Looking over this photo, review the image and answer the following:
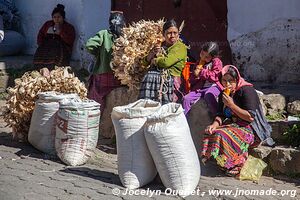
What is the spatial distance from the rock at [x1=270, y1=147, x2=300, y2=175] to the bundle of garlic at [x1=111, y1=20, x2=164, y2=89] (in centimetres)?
173

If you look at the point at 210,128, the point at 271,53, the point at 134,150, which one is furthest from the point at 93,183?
the point at 271,53

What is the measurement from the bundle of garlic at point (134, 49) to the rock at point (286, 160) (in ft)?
5.67

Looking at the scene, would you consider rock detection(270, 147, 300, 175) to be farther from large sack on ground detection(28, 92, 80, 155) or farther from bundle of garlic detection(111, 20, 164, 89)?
large sack on ground detection(28, 92, 80, 155)

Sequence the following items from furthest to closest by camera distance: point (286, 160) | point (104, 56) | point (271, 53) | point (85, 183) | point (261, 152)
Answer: point (271, 53) < point (104, 56) < point (261, 152) < point (286, 160) < point (85, 183)

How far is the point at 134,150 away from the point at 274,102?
2.11m

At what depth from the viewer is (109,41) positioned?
6652 millimetres

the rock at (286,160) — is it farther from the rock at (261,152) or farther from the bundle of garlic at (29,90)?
the bundle of garlic at (29,90)

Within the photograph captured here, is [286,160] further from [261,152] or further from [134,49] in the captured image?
[134,49]

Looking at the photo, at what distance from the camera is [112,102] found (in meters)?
6.77

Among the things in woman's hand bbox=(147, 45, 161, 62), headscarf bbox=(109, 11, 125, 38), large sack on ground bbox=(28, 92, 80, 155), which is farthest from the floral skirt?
headscarf bbox=(109, 11, 125, 38)

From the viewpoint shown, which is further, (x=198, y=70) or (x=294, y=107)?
(x=294, y=107)

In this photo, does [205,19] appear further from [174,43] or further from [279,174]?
[279,174]

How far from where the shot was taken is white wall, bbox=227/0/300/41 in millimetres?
7031

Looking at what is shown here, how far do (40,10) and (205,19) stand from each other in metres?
3.74
